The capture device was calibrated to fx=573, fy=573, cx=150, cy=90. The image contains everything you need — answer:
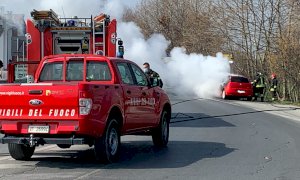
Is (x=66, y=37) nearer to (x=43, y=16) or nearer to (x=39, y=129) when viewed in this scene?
(x=43, y=16)

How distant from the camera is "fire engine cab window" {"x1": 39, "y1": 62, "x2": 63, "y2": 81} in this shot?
11.2 m

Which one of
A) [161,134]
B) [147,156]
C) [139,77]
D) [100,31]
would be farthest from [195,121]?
[147,156]

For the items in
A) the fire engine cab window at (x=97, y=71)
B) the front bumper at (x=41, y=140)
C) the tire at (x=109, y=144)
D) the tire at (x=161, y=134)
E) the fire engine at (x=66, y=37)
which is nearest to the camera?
the front bumper at (x=41, y=140)

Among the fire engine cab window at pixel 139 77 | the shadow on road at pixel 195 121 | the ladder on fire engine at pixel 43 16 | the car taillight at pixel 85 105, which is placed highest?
the ladder on fire engine at pixel 43 16

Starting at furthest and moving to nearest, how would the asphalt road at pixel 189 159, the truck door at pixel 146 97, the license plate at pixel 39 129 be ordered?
the truck door at pixel 146 97, the license plate at pixel 39 129, the asphalt road at pixel 189 159

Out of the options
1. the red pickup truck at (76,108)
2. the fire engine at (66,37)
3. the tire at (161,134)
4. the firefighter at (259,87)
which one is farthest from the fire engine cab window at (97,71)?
the firefighter at (259,87)

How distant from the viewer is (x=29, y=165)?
9820 mm

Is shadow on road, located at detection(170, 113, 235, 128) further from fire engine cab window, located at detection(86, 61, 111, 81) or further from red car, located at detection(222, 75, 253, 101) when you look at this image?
red car, located at detection(222, 75, 253, 101)

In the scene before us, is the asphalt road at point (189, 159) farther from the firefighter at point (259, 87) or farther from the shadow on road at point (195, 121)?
the firefighter at point (259, 87)

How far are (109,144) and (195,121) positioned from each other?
872cm

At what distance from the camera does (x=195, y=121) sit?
60.4 ft

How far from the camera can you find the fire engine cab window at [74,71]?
36.2ft

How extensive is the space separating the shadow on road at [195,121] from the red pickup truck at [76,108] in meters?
6.26

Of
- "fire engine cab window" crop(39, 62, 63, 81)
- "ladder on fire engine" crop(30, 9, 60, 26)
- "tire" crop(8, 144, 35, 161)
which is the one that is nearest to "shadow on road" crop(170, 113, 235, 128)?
"ladder on fire engine" crop(30, 9, 60, 26)
